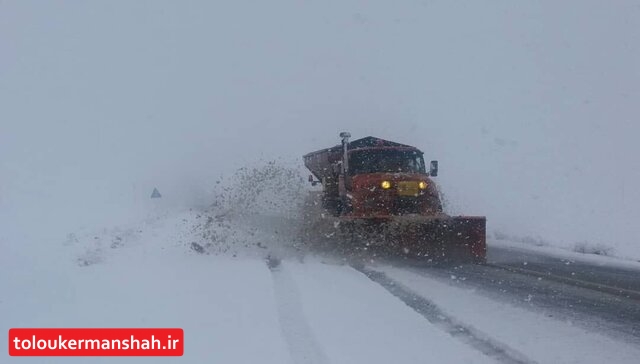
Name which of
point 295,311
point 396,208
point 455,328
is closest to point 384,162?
point 396,208

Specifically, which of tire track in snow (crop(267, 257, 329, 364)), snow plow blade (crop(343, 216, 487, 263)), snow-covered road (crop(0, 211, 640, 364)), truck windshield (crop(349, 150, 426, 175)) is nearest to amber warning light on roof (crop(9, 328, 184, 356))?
snow-covered road (crop(0, 211, 640, 364))

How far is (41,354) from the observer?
5125mm

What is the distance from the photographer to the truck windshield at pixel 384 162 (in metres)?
13.2

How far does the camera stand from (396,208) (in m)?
12.4

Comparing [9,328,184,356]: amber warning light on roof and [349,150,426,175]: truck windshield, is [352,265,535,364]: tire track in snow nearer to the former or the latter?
[9,328,184,356]: amber warning light on roof

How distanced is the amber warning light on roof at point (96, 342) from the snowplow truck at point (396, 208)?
634cm

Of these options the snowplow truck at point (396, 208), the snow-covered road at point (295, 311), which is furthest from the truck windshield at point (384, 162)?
the snow-covered road at point (295, 311)

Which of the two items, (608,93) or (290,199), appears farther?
(608,93)

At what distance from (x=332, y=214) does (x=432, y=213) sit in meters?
2.48

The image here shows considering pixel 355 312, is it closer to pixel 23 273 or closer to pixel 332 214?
pixel 23 273

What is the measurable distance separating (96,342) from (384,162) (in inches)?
343

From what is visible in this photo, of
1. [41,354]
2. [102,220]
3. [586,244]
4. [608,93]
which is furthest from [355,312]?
[608,93]

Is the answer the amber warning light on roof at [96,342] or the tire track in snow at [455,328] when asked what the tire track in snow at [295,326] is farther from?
the tire track in snow at [455,328]

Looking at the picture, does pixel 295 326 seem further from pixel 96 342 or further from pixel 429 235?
pixel 429 235
